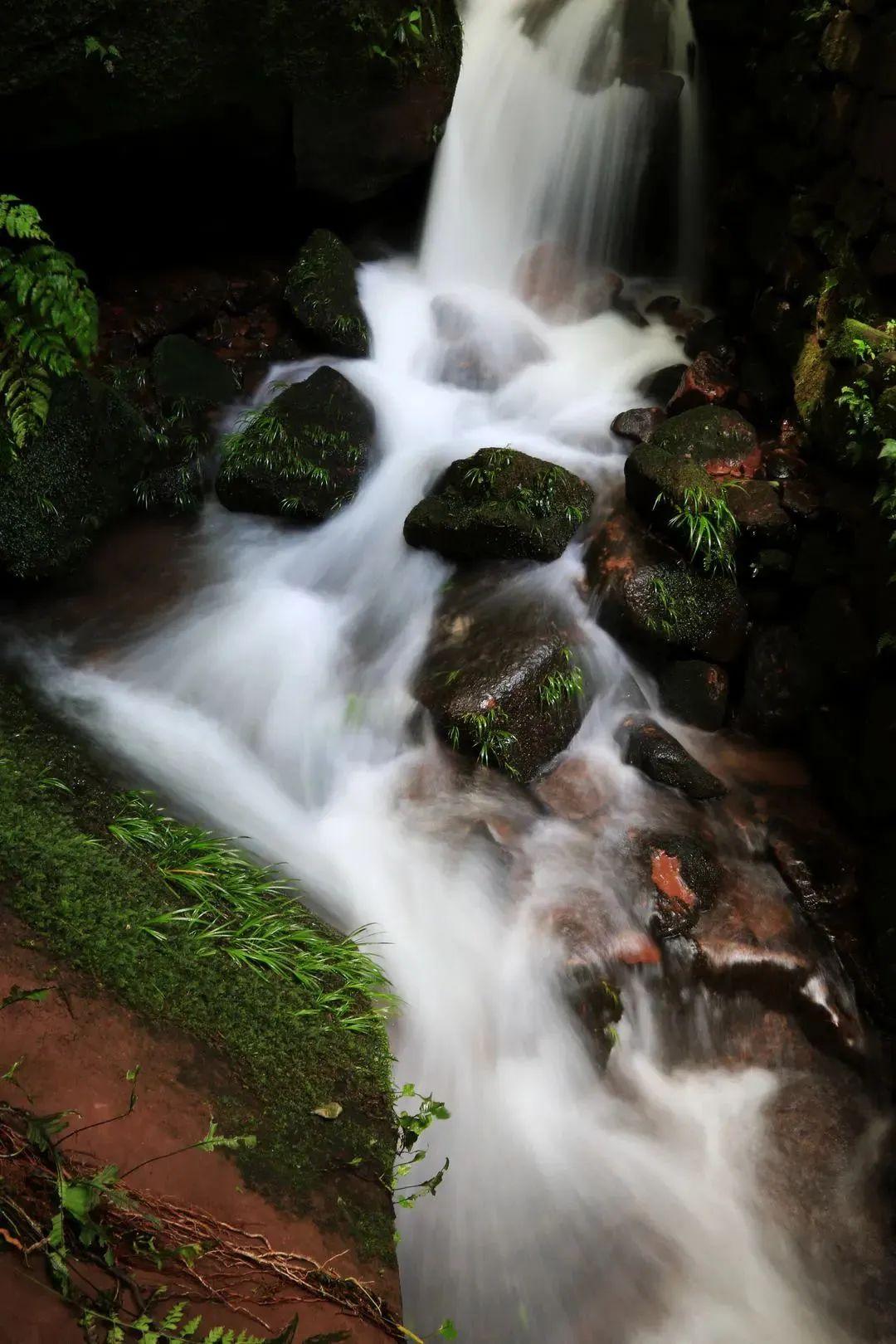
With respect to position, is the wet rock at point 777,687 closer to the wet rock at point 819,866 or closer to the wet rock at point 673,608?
the wet rock at point 673,608

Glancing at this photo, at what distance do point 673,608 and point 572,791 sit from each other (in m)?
1.58

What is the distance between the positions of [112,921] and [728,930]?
3.34 m

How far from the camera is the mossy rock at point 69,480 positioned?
18.5ft

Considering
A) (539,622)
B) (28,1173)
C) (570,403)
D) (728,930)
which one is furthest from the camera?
(570,403)

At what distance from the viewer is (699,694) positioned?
19.7ft

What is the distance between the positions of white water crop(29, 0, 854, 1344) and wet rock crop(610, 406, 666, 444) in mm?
166

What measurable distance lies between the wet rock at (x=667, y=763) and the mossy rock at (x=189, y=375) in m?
4.54

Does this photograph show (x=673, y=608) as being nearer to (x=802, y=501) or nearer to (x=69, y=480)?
(x=802, y=501)

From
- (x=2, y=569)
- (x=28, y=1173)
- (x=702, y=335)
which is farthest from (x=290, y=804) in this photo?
(x=702, y=335)

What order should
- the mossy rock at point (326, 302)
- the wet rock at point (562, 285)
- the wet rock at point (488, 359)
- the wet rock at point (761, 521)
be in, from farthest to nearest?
the wet rock at point (562, 285) → the wet rock at point (488, 359) → the mossy rock at point (326, 302) → the wet rock at point (761, 521)

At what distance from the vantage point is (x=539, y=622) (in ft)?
19.7

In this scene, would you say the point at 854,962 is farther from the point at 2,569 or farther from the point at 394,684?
the point at 2,569

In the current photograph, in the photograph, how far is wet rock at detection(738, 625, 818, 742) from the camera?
19.2ft

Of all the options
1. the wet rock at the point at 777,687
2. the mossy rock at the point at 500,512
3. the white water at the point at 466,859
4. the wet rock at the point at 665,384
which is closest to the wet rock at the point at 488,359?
the white water at the point at 466,859
